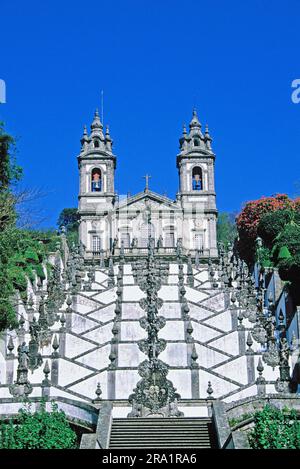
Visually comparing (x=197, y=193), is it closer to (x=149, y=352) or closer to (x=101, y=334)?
(x=101, y=334)

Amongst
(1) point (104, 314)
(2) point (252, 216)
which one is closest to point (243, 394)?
(1) point (104, 314)

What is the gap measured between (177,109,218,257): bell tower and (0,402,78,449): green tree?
4142 centimetres

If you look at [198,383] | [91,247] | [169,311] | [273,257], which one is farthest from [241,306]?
[91,247]

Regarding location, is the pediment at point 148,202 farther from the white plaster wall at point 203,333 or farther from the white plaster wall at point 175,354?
the white plaster wall at point 175,354

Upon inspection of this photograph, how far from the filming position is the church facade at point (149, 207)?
57.5m

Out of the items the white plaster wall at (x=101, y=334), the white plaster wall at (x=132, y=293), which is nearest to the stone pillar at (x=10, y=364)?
the white plaster wall at (x=101, y=334)

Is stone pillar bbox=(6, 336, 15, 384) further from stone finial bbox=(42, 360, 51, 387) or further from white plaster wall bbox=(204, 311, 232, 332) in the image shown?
white plaster wall bbox=(204, 311, 232, 332)

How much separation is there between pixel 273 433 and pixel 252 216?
1400 inches

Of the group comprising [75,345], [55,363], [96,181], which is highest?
[96,181]

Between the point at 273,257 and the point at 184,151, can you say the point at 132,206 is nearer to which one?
the point at 184,151

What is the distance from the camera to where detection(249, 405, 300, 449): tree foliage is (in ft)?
49.3

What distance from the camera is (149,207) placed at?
58812mm

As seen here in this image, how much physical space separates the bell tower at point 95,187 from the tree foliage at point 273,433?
41.3 meters

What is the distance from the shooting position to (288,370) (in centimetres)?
2620
